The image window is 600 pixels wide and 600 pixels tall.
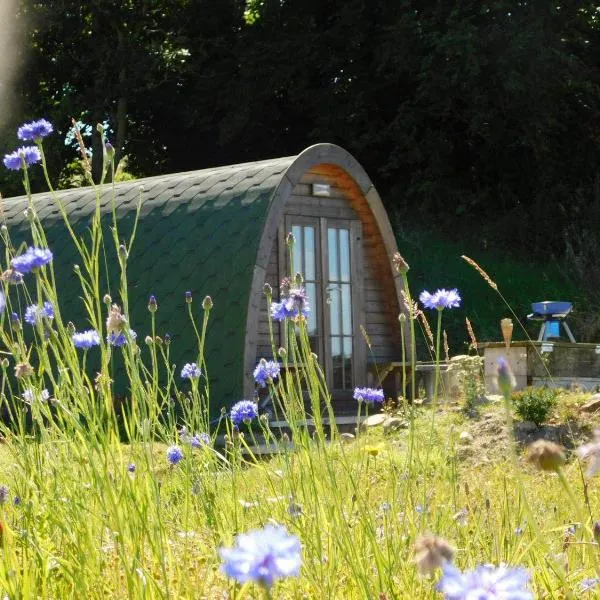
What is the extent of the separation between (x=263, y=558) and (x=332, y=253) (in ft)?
31.9

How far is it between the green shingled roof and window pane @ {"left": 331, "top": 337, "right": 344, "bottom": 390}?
1.69 meters

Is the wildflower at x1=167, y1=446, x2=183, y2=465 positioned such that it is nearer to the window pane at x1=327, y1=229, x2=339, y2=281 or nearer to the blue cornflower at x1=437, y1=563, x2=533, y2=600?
the blue cornflower at x1=437, y1=563, x2=533, y2=600

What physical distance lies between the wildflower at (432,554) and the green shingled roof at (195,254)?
308 inches

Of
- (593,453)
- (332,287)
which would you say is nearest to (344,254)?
(332,287)

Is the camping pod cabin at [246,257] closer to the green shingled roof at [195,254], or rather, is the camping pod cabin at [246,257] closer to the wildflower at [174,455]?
the green shingled roof at [195,254]

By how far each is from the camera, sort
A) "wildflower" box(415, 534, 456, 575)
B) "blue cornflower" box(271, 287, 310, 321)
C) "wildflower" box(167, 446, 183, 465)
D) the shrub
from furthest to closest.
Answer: the shrub, "wildflower" box(167, 446, 183, 465), "blue cornflower" box(271, 287, 310, 321), "wildflower" box(415, 534, 456, 575)

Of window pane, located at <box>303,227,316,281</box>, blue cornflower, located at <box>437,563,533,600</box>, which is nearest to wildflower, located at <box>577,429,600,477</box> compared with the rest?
blue cornflower, located at <box>437,563,533,600</box>

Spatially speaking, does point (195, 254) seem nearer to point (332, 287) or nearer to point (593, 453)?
point (332, 287)

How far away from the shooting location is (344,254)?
10.8 meters

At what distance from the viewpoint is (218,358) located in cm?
927

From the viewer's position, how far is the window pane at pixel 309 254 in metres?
10.4

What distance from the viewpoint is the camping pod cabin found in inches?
363

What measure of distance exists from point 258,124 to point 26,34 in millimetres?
Answer: 5065

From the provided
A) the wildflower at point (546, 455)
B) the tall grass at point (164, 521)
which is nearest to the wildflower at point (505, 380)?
the wildflower at point (546, 455)
